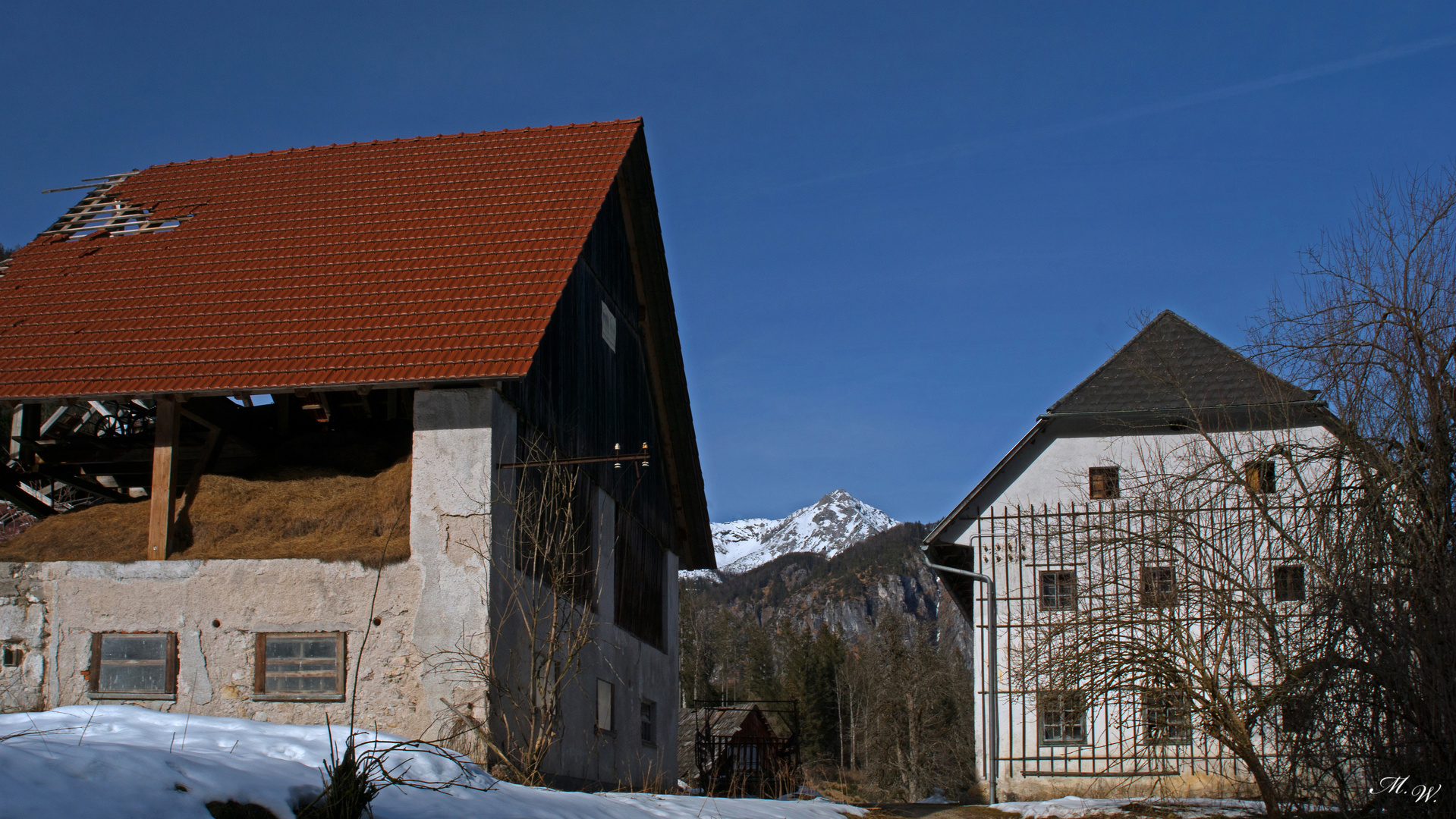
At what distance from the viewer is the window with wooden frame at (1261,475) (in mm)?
13264

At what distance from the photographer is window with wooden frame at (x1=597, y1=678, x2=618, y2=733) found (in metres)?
18.4

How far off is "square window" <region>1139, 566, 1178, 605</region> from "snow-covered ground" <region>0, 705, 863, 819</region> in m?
5.21

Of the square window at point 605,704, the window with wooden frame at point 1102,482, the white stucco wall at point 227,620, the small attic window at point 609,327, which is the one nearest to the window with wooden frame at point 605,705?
the square window at point 605,704

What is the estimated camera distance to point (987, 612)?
66.4ft

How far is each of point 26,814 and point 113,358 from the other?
37.0ft

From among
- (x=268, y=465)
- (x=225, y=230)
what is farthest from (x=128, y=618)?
(x=225, y=230)

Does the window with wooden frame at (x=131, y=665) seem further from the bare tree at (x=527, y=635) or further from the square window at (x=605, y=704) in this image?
the square window at (x=605, y=704)

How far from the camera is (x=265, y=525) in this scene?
1470cm

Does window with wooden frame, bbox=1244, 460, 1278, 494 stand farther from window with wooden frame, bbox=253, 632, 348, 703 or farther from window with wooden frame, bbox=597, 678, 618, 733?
window with wooden frame, bbox=253, 632, 348, 703

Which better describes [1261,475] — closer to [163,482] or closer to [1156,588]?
[1156,588]

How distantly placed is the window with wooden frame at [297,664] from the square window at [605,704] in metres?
5.19

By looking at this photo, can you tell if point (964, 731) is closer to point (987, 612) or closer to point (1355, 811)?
point (987, 612)

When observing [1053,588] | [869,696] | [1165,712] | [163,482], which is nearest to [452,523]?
[163,482]

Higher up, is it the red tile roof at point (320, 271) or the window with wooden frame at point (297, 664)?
the red tile roof at point (320, 271)
